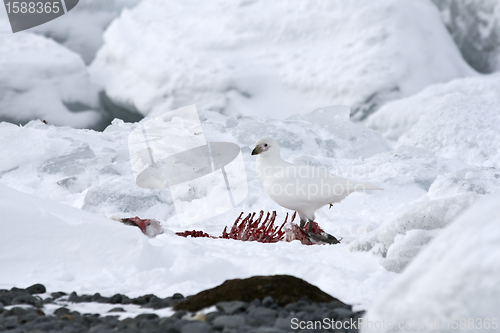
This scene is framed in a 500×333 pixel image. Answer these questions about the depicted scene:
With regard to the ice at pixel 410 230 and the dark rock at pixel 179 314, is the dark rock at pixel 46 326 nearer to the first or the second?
the dark rock at pixel 179 314

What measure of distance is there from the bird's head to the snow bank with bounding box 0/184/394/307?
1413mm

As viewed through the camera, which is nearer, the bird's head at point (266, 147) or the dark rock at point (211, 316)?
the dark rock at point (211, 316)

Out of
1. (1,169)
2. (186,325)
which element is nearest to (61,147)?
(1,169)

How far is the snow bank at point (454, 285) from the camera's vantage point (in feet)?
3.84

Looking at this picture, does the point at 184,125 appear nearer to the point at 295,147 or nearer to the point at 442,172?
the point at 295,147

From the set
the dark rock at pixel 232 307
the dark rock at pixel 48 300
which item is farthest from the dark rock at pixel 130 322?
the dark rock at pixel 48 300

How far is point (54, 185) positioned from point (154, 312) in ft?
25.1

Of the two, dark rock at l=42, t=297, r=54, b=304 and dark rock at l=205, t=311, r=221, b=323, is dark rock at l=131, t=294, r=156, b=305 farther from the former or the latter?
dark rock at l=205, t=311, r=221, b=323

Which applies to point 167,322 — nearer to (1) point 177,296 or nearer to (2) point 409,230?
(1) point 177,296

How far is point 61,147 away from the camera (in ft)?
32.7

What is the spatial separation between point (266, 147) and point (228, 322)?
3276 millimetres

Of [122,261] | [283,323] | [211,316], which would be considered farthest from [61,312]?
[283,323]

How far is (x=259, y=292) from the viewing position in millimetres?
2010
